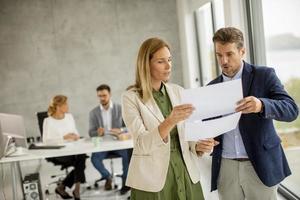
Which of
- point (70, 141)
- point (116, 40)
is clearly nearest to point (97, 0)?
point (116, 40)

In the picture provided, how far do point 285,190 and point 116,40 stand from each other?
412cm

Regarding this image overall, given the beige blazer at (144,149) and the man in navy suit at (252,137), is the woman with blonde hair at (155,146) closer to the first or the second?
the beige blazer at (144,149)

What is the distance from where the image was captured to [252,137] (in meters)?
1.71

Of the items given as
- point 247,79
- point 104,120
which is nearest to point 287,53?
point 247,79

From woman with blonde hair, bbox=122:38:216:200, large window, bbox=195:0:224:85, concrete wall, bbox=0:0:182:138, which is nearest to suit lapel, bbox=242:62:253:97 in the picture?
woman with blonde hair, bbox=122:38:216:200

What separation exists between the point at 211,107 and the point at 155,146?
32 centimetres

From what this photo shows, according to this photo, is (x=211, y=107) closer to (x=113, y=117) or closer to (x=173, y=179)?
(x=173, y=179)

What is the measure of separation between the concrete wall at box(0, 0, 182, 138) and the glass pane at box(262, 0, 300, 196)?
10.8 ft

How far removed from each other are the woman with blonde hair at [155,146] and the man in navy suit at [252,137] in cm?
16

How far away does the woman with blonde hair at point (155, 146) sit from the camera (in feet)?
5.63

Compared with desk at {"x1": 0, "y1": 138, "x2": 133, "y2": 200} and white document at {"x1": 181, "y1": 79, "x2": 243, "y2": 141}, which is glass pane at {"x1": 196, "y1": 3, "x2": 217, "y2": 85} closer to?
desk at {"x1": 0, "y1": 138, "x2": 133, "y2": 200}

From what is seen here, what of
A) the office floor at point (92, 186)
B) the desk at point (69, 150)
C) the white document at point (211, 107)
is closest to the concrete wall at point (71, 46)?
the office floor at point (92, 186)

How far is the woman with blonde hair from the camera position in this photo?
1716 mm

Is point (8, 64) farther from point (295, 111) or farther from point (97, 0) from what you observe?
point (295, 111)
